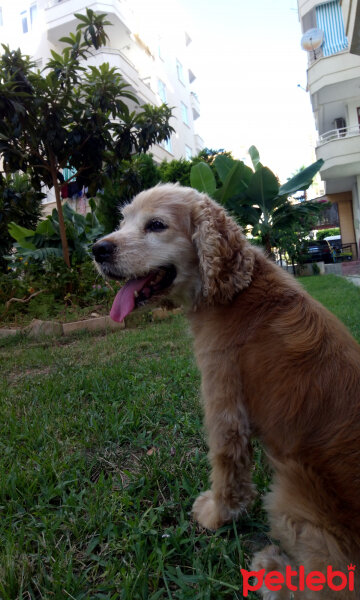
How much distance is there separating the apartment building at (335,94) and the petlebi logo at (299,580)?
58.0ft

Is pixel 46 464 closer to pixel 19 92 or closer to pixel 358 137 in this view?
pixel 19 92

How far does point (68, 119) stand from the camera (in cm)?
704

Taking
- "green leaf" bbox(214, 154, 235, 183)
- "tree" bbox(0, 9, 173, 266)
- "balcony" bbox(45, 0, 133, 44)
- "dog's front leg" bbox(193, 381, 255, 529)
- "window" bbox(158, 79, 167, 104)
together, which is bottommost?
"dog's front leg" bbox(193, 381, 255, 529)

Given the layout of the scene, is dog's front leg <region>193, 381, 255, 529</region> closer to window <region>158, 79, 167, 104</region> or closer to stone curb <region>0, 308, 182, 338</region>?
stone curb <region>0, 308, 182, 338</region>

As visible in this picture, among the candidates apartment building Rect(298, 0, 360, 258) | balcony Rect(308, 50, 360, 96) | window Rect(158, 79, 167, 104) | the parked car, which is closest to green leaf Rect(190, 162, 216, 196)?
apartment building Rect(298, 0, 360, 258)

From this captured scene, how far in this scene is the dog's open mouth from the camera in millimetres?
2208

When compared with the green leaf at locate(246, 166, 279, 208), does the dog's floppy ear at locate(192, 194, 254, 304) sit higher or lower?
lower

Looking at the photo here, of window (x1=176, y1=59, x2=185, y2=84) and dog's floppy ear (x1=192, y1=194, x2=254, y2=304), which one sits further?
window (x1=176, y1=59, x2=185, y2=84)

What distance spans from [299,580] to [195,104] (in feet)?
123

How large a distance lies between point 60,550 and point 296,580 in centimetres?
92

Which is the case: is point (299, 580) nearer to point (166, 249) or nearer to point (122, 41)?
point (166, 249)

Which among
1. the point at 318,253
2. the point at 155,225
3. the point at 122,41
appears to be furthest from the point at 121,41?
the point at 155,225

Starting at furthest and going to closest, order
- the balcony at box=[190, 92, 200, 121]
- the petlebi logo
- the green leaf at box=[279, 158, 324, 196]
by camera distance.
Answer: the balcony at box=[190, 92, 200, 121] → the green leaf at box=[279, 158, 324, 196] → the petlebi logo

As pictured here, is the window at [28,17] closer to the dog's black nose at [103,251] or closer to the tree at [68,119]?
the tree at [68,119]
